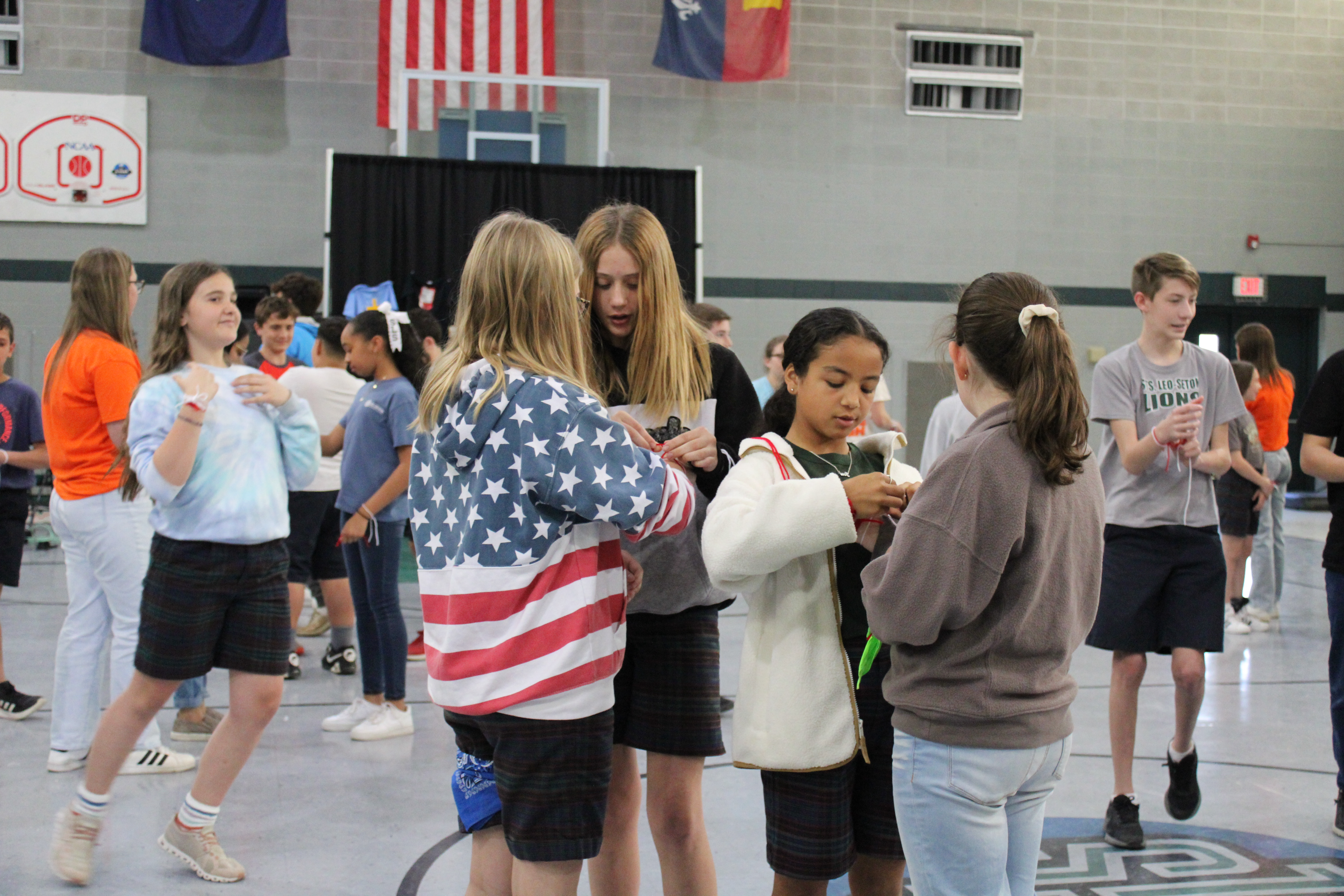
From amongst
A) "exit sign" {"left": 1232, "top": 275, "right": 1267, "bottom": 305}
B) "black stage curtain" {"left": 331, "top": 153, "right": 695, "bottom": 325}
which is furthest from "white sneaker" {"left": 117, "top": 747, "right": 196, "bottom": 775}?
"exit sign" {"left": 1232, "top": 275, "right": 1267, "bottom": 305}

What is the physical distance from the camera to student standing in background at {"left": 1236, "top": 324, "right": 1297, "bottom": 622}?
20.5 ft

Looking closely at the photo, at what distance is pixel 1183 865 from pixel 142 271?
10.00 m

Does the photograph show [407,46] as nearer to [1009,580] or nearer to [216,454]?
[216,454]

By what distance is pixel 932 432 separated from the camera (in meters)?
4.95

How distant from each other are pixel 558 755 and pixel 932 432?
348 centimetres

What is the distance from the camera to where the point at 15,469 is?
14.1 ft

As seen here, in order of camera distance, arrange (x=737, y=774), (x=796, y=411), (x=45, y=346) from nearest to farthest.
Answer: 1. (x=796, y=411)
2. (x=737, y=774)
3. (x=45, y=346)

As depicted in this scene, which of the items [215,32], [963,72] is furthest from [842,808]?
[963,72]

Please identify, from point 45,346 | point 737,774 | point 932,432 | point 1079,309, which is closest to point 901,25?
point 1079,309

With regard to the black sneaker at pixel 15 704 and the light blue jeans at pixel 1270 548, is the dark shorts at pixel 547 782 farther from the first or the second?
the light blue jeans at pixel 1270 548

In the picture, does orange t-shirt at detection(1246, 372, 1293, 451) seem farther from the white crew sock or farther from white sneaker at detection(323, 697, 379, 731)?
white sneaker at detection(323, 697, 379, 731)

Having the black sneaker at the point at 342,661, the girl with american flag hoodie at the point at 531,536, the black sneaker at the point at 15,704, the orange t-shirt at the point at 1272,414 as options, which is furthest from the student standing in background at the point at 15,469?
the orange t-shirt at the point at 1272,414

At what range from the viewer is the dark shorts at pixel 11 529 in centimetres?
429

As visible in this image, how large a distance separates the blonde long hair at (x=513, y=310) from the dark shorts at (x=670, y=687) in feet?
1.71
